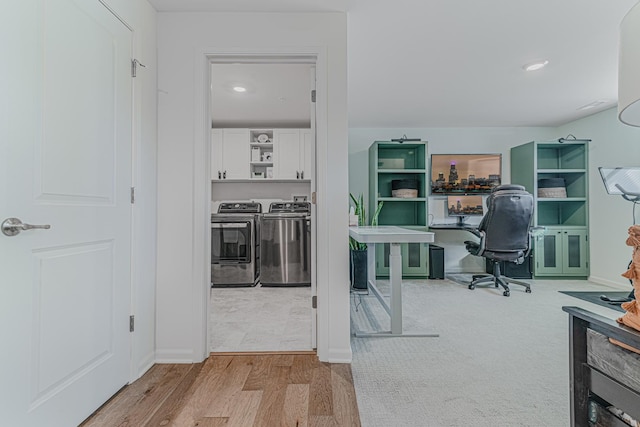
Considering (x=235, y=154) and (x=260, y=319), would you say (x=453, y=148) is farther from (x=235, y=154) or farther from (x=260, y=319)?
(x=260, y=319)

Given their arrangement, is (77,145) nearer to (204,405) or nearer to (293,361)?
(204,405)

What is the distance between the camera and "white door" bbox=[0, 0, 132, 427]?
1.11 m

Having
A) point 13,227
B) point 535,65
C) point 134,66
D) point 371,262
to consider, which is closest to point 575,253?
point 535,65

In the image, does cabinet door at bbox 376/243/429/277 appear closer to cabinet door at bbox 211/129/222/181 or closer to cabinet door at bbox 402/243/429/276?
cabinet door at bbox 402/243/429/276

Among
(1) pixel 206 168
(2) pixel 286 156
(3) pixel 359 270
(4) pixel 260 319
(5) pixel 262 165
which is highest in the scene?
(2) pixel 286 156

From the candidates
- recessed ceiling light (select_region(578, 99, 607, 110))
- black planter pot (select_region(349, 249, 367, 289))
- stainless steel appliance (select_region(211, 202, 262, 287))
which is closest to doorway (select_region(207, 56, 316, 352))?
stainless steel appliance (select_region(211, 202, 262, 287))

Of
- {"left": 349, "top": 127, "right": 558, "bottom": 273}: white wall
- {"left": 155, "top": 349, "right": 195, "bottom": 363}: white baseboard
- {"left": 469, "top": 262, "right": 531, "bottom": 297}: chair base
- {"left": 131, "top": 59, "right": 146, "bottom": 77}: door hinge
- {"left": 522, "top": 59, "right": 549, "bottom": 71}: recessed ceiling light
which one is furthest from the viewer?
{"left": 349, "top": 127, "right": 558, "bottom": 273}: white wall

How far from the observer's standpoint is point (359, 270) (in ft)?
12.7

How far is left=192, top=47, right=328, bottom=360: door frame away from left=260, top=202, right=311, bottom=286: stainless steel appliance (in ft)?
6.99

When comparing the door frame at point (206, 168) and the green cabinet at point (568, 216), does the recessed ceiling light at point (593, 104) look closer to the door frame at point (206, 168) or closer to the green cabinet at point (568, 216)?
the green cabinet at point (568, 216)

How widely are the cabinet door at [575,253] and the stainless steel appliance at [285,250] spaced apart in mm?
3538

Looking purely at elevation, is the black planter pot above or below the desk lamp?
below

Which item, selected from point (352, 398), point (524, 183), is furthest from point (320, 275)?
point (524, 183)

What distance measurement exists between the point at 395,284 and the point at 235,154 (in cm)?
331
